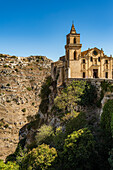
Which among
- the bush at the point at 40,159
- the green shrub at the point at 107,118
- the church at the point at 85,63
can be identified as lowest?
the bush at the point at 40,159

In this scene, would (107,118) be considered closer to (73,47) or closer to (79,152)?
(79,152)

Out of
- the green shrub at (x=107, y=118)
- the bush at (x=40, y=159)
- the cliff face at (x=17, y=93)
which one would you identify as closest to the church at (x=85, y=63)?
the green shrub at (x=107, y=118)

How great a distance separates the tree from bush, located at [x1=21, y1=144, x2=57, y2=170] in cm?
1163

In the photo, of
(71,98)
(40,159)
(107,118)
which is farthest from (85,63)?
(40,159)

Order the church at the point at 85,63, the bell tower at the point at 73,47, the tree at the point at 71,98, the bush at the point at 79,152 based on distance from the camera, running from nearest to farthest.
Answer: the bush at the point at 79,152, the tree at the point at 71,98, the church at the point at 85,63, the bell tower at the point at 73,47

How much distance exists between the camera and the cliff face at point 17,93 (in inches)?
2098

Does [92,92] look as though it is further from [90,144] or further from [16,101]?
[16,101]

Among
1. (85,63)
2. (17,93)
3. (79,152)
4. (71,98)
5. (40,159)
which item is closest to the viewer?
(79,152)

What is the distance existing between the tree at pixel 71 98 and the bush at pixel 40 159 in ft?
38.1

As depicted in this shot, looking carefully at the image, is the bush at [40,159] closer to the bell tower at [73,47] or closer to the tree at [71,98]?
the tree at [71,98]

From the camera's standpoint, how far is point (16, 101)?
6088 cm

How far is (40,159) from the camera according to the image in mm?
19016

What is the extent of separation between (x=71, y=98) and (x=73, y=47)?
1329 centimetres

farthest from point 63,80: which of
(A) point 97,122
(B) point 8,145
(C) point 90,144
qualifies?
(B) point 8,145
